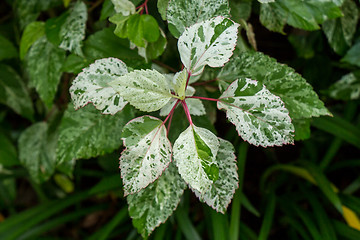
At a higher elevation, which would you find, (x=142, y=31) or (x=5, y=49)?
(x=142, y=31)

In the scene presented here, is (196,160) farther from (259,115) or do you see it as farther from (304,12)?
(304,12)

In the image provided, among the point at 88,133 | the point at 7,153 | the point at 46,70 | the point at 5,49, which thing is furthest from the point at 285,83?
the point at 7,153

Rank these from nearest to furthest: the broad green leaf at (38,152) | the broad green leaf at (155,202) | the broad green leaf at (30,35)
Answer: the broad green leaf at (155,202) < the broad green leaf at (30,35) < the broad green leaf at (38,152)

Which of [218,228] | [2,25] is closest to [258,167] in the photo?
[218,228]

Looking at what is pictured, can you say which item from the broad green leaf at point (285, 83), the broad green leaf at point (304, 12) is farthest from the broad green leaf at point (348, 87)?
the broad green leaf at point (285, 83)

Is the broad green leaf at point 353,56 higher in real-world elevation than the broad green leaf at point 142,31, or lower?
lower

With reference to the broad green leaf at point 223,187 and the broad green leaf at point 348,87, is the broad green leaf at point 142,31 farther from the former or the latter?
the broad green leaf at point 348,87
